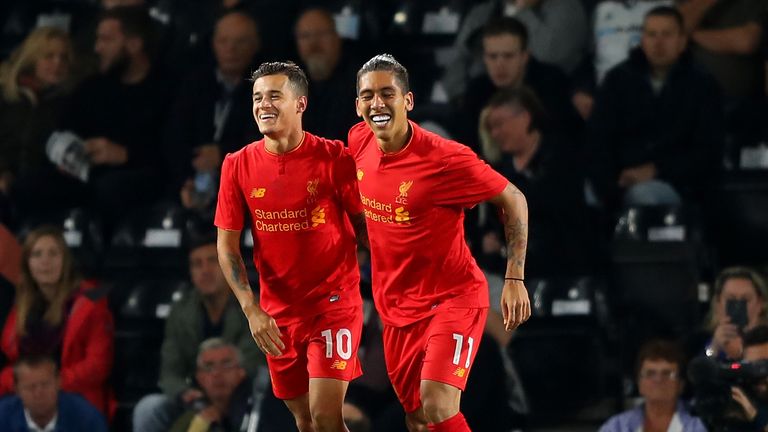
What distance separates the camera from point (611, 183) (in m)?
10.2

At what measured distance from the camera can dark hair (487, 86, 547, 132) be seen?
32.5 feet

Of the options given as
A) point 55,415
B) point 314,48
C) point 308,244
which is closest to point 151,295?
point 55,415

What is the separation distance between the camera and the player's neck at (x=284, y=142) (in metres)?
7.44

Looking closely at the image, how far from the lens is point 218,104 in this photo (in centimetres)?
1103

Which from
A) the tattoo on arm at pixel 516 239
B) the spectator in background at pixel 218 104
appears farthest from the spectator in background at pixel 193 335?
the tattoo on arm at pixel 516 239

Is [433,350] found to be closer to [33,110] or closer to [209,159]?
[209,159]

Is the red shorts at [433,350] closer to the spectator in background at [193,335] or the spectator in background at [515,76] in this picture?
the spectator in background at [193,335]

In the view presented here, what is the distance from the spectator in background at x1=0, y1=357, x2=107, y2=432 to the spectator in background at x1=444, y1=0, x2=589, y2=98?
9.77ft

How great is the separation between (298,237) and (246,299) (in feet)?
1.17

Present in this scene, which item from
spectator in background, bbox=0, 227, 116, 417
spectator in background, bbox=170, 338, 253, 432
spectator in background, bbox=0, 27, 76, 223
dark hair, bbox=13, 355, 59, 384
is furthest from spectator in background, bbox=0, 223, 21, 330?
spectator in background, bbox=170, 338, 253, 432

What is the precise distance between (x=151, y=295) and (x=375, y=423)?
1.99 metres

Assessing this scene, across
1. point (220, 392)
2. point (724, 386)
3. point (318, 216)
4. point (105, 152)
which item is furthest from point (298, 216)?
point (105, 152)

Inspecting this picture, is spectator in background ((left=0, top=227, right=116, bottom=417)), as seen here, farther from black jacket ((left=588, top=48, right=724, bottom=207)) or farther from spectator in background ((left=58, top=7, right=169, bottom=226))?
black jacket ((left=588, top=48, right=724, bottom=207))

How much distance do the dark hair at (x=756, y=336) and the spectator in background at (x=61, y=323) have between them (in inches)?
143
